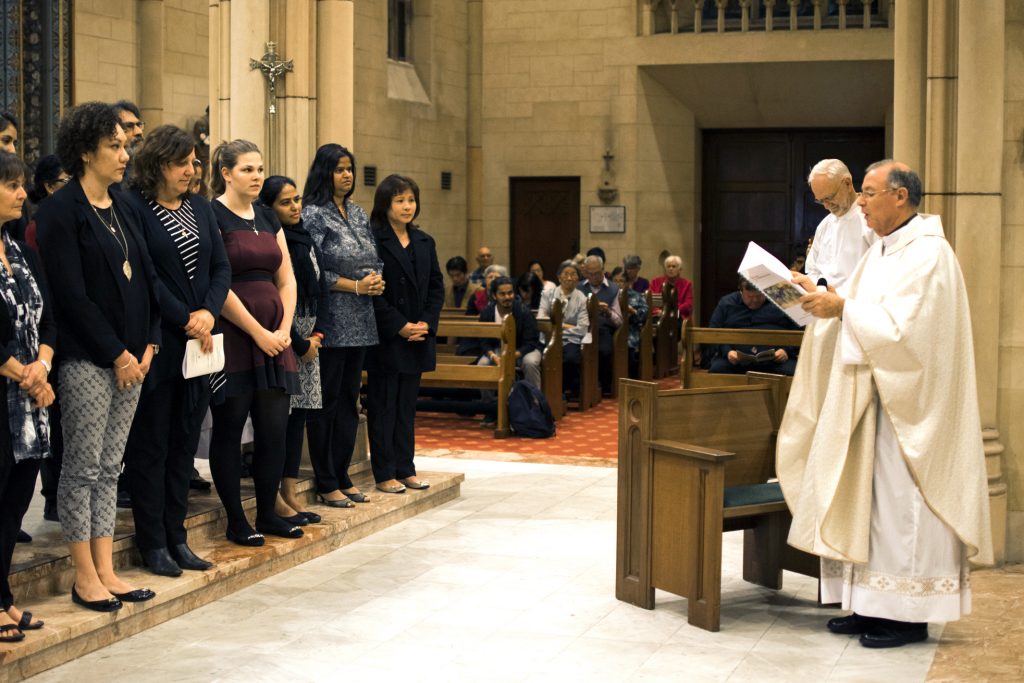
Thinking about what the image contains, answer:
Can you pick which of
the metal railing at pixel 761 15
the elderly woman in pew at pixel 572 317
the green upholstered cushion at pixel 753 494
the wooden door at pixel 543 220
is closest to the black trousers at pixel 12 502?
the green upholstered cushion at pixel 753 494

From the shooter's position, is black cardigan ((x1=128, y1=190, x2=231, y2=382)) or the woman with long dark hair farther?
the woman with long dark hair

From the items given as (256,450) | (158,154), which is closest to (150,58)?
(256,450)

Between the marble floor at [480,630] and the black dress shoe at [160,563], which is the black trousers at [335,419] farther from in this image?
the black dress shoe at [160,563]

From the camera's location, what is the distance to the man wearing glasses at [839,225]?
18.8 feet

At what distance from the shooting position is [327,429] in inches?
244

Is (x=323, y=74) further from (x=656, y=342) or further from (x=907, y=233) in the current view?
(x=656, y=342)

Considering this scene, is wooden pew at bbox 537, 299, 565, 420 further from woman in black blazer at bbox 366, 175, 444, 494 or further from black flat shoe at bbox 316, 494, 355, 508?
black flat shoe at bbox 316, 494, 355, 508

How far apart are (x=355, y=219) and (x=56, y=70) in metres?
5.08

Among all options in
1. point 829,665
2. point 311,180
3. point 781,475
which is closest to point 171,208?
point 311,180

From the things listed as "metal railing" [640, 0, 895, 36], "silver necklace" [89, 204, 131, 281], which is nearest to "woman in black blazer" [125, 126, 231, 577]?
"silver necklace" [89, 204, 131, 281]

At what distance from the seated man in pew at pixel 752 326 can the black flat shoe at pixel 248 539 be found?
12.3ft

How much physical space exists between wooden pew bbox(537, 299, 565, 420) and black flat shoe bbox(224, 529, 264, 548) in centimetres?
486

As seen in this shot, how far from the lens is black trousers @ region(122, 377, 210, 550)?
189 inches

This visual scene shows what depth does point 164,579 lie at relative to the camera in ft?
16.1
